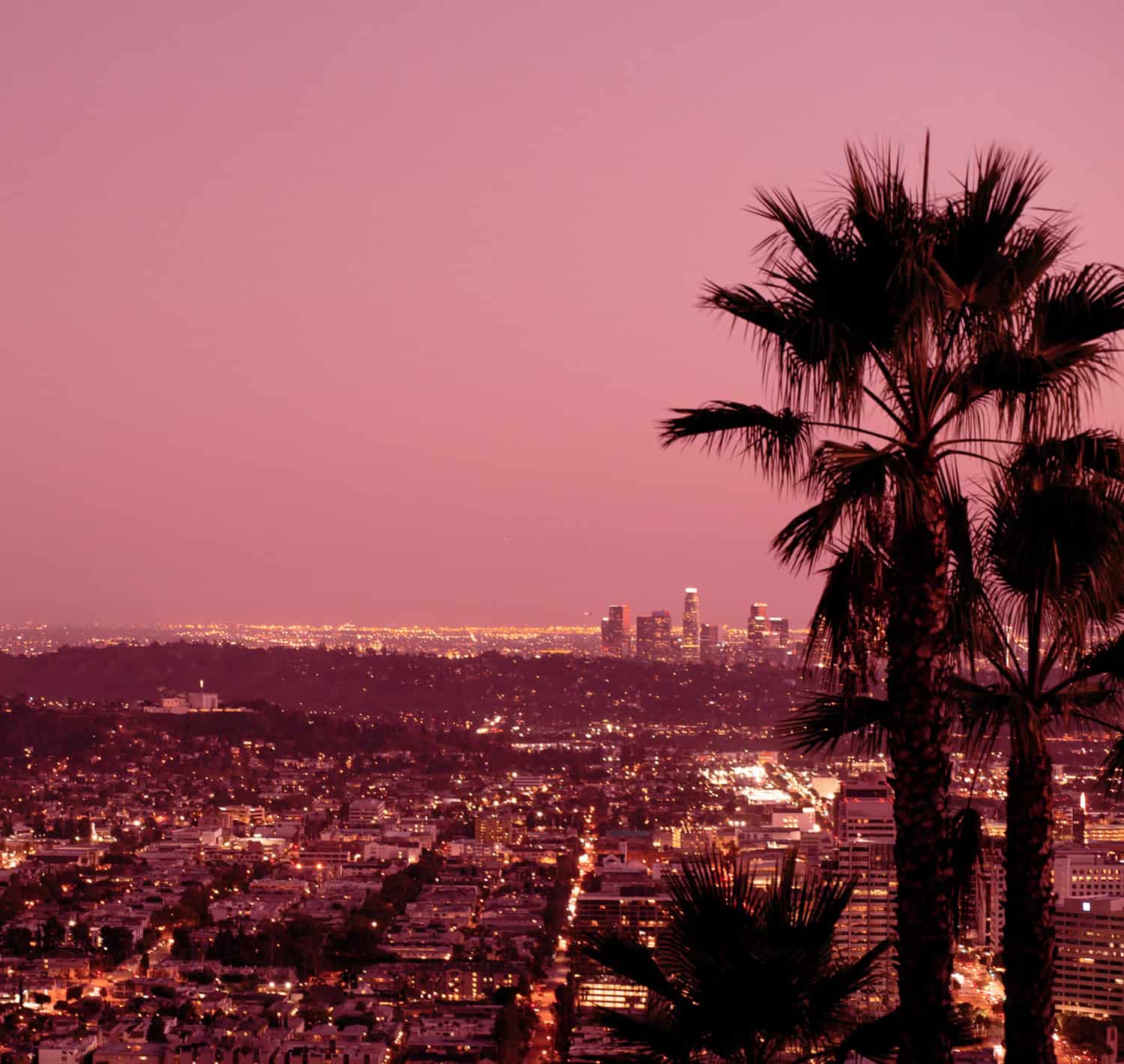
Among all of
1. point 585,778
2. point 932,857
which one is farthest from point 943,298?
point 585,778

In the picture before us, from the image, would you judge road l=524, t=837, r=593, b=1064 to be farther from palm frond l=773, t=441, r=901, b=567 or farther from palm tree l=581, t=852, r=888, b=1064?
→ palm frond l=773, t=441, r=901, b=567

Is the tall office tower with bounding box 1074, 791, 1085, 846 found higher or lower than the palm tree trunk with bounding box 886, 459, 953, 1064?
lower

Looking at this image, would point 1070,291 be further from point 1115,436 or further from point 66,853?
point 66,853

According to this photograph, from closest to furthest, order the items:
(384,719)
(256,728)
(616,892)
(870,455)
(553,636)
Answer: (870,455), (616,892), (256,728), (384,719), (553,636)

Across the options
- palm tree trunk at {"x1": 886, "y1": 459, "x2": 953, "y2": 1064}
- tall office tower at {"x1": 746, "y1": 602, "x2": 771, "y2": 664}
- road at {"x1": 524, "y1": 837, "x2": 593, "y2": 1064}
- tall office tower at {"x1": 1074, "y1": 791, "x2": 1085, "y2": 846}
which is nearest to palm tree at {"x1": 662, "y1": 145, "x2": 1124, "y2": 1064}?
palm tree trunk at {"x1": 886, "y1": 459, "x2": 953, "y2": 1064}

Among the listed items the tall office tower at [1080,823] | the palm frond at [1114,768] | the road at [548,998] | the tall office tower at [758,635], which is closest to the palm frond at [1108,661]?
the palm frond at [1114,768]

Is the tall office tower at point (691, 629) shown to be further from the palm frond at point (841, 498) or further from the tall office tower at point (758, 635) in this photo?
the palm frond at point (841, 498)

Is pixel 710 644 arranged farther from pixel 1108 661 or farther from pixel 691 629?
Result: pixel 1108 661
